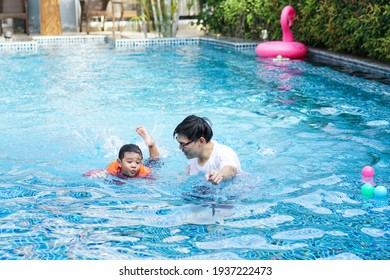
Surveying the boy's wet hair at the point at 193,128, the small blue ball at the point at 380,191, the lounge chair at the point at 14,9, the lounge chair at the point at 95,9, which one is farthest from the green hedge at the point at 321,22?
the boy's wet hair at the point at 193,128

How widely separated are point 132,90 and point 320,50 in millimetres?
5201

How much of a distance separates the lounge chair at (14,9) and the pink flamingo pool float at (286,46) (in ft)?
25.9

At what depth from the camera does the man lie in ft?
16.3

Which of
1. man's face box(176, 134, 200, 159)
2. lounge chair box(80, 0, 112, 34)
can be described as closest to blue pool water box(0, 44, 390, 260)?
man's face box(176, 134, 200, 159)

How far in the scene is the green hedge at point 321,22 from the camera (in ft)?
39.3

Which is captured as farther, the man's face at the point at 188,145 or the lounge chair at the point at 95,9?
the lounge chair at the point at 95,9

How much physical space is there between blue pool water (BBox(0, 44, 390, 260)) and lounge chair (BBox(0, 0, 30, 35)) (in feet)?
22.3

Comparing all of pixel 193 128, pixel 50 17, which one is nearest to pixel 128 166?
pixel 193 128

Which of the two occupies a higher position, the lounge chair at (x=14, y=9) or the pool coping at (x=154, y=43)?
the lounge chair at (x=14, y=9)

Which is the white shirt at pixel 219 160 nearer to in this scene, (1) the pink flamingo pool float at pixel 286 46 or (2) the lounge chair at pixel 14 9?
(1) the pink flamingo pool float at pixel 286 46

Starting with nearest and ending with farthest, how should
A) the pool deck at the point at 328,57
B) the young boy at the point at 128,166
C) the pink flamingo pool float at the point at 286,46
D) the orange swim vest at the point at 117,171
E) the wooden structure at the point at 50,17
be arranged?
the young boy at the point at 128,166
the orange swim vest at the point at 117,171
the pool deck at the point at 328,57
the pink flamingo pool float at the point at 286,46
the wooden structure at the point at 50,17

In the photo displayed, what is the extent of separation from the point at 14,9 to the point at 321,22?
9627mm

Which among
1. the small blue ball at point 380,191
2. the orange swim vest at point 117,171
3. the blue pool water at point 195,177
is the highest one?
the small blue ball at point 380,191
